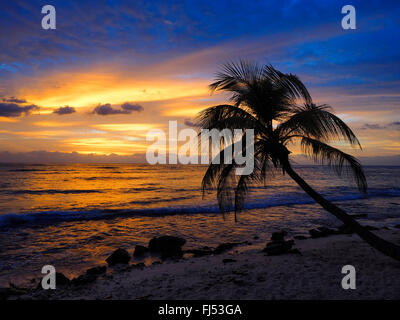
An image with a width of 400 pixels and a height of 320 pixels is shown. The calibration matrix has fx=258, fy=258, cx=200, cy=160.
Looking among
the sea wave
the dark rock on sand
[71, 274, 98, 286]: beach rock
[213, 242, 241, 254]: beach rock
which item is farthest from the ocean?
[71, 274, 98, 286]: beach rock

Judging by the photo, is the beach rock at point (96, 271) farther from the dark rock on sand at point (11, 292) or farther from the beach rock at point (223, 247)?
the beach rock at point (223, 247)

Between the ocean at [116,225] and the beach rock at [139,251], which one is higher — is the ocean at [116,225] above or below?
below

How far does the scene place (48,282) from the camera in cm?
732

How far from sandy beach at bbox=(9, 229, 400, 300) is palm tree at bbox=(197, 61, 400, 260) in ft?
5.36

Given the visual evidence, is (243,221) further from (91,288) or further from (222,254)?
(91,288)

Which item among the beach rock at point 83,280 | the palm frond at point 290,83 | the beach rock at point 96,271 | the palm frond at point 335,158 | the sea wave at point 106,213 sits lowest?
the sea wave at point 106,213

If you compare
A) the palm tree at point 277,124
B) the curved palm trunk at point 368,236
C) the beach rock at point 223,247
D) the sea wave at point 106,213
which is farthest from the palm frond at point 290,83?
the sea wave at point 106,213

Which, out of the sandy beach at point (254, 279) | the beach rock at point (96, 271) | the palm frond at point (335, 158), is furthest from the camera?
the beach rock at point (96, 271)

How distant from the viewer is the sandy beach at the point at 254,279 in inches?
221

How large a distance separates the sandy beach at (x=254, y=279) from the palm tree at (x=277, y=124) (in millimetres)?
1632

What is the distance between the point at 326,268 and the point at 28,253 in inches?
430

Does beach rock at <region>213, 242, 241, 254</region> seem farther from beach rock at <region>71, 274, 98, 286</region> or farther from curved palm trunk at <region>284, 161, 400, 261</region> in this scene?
curved palm trunk at <region>284, 161, 400, 261</region>
